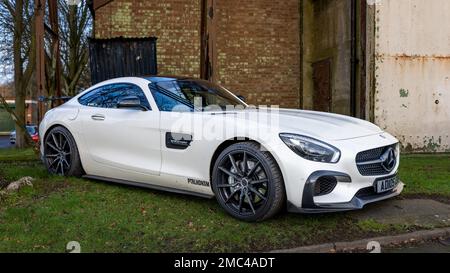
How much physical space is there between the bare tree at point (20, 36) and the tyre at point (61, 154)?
45.6 ft

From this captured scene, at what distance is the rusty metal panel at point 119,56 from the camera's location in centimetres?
979

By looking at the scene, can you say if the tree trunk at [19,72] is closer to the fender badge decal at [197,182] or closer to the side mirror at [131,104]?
the side mirror at [131,104]

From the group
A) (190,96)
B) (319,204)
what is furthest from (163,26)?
(319,204)

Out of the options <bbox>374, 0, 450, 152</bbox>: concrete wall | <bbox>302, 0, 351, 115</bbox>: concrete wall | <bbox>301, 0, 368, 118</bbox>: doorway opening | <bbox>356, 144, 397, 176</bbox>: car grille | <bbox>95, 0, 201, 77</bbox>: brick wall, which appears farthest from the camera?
<bbox>95, 0, 201, 77</bbox>: brick wall

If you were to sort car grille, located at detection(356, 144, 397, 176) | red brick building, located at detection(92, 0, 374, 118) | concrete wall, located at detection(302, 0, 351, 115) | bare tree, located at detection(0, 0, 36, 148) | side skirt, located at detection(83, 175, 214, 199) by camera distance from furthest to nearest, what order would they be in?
bare tree, located at detection(0, 0, 36, 148) → red brick building, located at detection(92, 0, 374, 118) → concrete wall, located at detection(302, 0, 351, 115) → side skirt, located at detection(83, 175, 214, 199) → car grille, located at detection(356, 144, 397, 176)

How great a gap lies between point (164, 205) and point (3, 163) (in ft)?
13.8

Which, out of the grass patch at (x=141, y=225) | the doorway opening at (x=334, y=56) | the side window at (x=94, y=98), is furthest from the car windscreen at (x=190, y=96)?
the doorway opening at (x=334, y=56)

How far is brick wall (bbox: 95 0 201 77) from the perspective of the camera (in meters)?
10.8

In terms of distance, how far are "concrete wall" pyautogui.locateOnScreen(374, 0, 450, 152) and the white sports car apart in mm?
4742

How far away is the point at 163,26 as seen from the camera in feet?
36.3

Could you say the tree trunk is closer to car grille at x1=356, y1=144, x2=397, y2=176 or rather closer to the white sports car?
the white sports car

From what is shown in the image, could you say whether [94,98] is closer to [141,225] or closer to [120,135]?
[120,135]

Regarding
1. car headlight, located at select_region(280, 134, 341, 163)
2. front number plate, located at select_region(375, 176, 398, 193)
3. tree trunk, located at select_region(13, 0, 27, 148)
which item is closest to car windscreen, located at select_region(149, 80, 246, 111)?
car headlight, located at select_region(280, 134, 341, 163)
